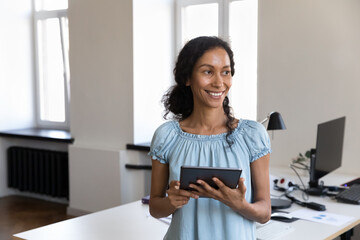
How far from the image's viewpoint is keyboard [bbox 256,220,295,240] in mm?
2326

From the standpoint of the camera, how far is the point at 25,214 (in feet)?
18.1

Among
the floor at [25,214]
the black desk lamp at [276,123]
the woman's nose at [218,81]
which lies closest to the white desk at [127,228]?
the black desk lamp at [276,123]

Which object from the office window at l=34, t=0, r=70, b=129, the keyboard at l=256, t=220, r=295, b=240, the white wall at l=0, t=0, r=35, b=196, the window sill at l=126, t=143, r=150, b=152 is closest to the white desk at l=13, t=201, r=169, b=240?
the keyboard at l=256, t=220, r=295, b=240

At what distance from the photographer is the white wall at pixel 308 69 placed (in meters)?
3.80

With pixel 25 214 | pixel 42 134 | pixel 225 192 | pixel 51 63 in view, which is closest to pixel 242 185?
pixel 225 192

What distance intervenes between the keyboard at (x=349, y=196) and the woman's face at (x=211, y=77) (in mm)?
1668

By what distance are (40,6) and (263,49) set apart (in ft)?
11.3

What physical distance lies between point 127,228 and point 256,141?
1.13 m

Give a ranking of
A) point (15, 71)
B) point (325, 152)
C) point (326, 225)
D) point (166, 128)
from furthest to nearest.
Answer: point (15, 71) < point (325, 152) < point (326, 225) < point (166, 128)

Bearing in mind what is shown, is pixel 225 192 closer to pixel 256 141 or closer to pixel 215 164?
pixel 215 164

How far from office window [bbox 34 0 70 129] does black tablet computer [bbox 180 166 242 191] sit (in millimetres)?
4827

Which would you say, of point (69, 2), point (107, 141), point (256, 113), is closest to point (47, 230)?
point (256, 113)

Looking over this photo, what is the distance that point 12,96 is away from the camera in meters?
6.34

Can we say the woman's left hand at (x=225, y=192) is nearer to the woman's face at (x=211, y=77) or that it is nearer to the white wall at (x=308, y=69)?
the woman's face at (x=211, y=77)
